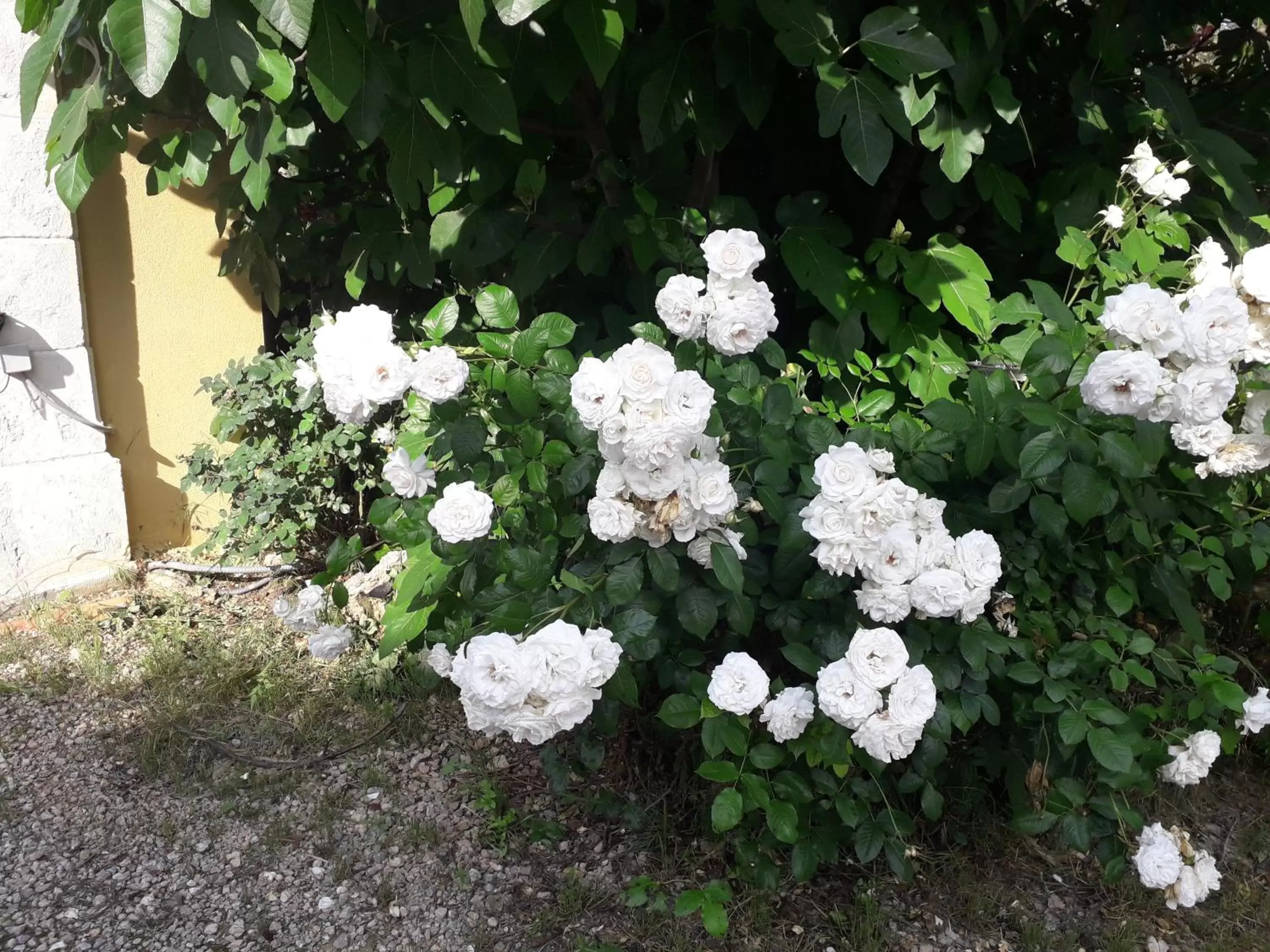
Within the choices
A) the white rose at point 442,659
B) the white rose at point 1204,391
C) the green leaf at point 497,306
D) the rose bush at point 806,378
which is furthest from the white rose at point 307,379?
the white rose at point 1204,391

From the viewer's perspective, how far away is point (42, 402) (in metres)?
3.24

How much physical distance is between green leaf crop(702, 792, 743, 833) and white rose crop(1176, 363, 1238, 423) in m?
0.99

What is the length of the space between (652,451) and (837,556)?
36 centimetres

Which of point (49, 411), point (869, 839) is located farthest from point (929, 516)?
point (49, 411)

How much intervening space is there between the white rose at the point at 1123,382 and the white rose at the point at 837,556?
0.47 m

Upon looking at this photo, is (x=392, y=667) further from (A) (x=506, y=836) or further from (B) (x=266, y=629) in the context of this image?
(A) (x=506, y=836)

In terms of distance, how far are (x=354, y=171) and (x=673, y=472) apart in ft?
6.52

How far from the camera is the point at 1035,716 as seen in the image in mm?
1847

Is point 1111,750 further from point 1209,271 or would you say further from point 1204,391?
point 1209,271

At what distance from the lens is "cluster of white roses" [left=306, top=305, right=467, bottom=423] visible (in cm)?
171

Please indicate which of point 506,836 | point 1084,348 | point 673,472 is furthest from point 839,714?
point 506,836

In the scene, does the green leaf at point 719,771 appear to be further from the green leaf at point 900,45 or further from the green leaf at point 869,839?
the green leaf at point 900,45

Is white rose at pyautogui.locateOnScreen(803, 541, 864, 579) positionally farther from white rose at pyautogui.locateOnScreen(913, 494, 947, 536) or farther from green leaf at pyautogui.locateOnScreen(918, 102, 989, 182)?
green leaf at pyautogui.locateOnScreen(918, 102, 989, 182)

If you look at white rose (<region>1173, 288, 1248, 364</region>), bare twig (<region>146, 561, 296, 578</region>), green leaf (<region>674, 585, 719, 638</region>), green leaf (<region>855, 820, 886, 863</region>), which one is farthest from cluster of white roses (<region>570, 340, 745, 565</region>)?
bare twig (<region>146, 561, 296, 578</region>)
